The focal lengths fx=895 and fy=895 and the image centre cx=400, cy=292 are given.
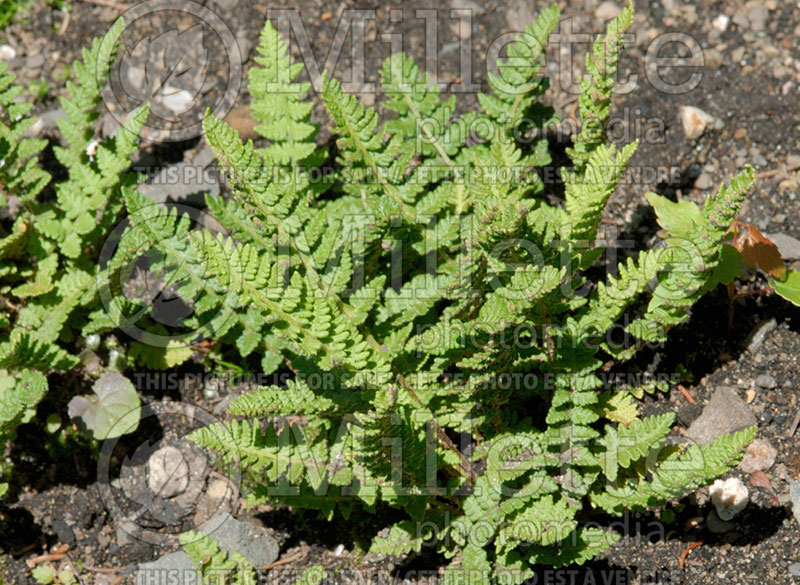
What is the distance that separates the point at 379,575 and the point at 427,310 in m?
1.09

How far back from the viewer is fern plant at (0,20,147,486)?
3.78 meters

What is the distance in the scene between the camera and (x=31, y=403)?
3344 millimetres

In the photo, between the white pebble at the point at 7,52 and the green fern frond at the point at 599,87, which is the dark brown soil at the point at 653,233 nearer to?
the white pebble at the point at 7,52

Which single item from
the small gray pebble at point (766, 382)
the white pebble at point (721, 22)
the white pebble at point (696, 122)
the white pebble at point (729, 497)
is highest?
the white pebble at point (721, 22)

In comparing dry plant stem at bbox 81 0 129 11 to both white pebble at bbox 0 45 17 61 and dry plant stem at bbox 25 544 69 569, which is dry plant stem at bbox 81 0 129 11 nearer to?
white pebble at bbox 0 45 17 61

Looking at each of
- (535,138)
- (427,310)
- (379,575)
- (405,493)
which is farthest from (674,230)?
(379,575)

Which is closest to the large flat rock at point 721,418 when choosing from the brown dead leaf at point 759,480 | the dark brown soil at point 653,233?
the dark brown soil at point 653,233

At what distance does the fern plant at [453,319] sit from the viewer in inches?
115

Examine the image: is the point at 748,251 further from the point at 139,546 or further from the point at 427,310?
the point at 139,546

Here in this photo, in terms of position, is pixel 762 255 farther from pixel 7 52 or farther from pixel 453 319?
pixel 7 52

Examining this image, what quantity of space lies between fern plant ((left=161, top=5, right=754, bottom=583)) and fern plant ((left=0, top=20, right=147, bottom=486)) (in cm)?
58

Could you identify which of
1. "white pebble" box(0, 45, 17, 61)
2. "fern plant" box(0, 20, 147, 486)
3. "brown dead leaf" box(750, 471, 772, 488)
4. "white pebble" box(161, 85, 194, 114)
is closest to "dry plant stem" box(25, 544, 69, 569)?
"fern plant" box(0, 20, 147, 486)

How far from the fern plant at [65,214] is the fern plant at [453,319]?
0.58m

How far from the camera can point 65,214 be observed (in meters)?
3.99
